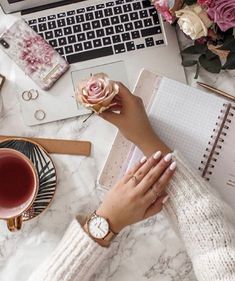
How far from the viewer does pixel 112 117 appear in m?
0.90

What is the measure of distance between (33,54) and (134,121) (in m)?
0.24

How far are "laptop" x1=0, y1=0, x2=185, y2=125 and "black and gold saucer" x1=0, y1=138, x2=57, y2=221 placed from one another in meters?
0.06

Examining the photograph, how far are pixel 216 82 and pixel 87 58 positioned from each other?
0.25 meters

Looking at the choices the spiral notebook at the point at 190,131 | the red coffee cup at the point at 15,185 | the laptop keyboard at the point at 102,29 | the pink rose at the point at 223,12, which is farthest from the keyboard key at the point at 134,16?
the red coffee cup at the point at 15,185

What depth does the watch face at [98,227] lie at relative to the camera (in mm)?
890

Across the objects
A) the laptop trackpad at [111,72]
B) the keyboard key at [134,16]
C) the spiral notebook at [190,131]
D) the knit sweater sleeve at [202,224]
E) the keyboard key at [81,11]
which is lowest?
the knit sweater sleeve at [202,224]

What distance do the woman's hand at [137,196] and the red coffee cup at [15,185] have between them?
13cm

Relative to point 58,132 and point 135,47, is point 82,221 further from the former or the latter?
point 135,47

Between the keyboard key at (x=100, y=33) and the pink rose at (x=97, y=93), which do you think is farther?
the keyboard key at (x=100, y=33)

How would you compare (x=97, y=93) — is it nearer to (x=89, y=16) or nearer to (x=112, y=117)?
(x=112, y=117)

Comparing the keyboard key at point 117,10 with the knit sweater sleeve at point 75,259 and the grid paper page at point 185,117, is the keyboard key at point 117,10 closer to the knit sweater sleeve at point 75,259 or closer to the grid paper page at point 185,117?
the grid paper page at point 185,117

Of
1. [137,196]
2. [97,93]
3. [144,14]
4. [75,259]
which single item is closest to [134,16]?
[144,14]

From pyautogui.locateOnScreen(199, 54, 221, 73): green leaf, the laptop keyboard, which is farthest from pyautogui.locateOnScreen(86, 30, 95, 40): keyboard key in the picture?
pyautogui.locateOnScreen(199, 54, 221, 73): green leaf

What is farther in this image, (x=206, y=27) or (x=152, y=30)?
(x=152, y=30)
